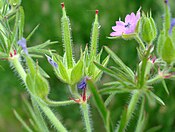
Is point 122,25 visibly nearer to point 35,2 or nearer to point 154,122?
point 154,122

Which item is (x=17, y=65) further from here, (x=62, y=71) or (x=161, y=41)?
(x=161, y=41)

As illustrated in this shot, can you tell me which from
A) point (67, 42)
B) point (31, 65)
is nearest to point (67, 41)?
point (67, 42)

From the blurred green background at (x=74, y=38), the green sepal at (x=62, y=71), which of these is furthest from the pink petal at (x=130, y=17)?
the blurred green background at (x=74, y=38)

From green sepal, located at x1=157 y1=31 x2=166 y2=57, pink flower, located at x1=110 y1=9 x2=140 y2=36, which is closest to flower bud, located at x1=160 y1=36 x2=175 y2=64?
green sepal, located at x1=157 y1=31 x2=166 y2=57

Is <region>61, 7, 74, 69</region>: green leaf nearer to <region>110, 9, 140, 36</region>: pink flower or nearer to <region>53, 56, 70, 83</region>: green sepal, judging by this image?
<region>53, 56, 70, 83</region>: green sepal

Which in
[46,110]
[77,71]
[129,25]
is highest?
[129,25]

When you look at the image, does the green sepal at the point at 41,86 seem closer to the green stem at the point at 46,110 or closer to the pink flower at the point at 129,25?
the green stem at the point at 46,110

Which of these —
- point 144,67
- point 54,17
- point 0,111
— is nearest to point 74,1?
point 54,17

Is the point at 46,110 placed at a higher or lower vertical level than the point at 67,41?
lower

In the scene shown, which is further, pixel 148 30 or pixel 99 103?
pixel 148 30

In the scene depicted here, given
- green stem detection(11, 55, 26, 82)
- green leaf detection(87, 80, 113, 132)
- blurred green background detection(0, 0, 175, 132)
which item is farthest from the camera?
blurred green background detection(0, 0, 175, 132)

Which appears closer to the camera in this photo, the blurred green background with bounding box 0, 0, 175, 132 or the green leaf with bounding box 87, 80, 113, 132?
the green leaf with bounding box 87, 80, 113, 132
